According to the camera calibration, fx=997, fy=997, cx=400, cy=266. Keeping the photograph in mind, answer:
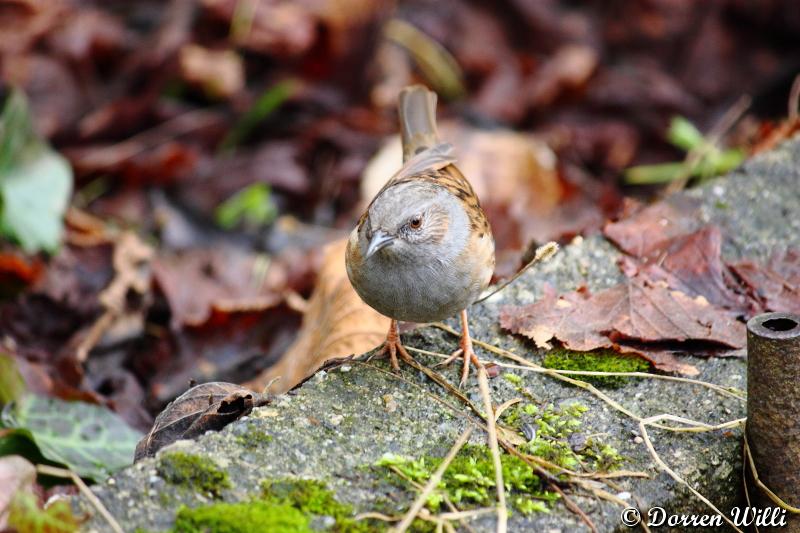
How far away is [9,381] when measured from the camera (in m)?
4.29

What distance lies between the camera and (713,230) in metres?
4.33

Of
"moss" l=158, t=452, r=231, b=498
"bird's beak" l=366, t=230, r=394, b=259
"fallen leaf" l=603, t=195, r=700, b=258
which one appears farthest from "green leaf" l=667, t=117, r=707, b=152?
"moss" l=158, t=452, r=231, b=498

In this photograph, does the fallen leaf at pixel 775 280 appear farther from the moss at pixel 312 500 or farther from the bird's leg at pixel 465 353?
the moss at pixel 312 500

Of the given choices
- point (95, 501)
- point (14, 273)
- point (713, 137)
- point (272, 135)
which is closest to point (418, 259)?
point (95, 501)

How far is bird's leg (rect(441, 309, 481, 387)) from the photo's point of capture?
12.1 feet

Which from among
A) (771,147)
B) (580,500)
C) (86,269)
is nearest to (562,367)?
(580,500)

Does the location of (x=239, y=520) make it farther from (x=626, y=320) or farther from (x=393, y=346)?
(x=626, y=320)

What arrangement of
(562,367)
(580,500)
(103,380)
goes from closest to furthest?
(580,500)
(562,367)
(103,380)

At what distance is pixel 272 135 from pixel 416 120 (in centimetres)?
279

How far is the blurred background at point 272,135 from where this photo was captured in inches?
217

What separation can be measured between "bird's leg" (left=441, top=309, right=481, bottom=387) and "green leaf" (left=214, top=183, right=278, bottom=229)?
326 centimetres

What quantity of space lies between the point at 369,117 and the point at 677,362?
4420 millimetres

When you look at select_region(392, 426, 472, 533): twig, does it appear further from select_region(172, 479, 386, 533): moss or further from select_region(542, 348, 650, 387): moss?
select_region(542, 348, 650, 387): moss

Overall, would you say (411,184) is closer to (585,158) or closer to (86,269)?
(86,269)
